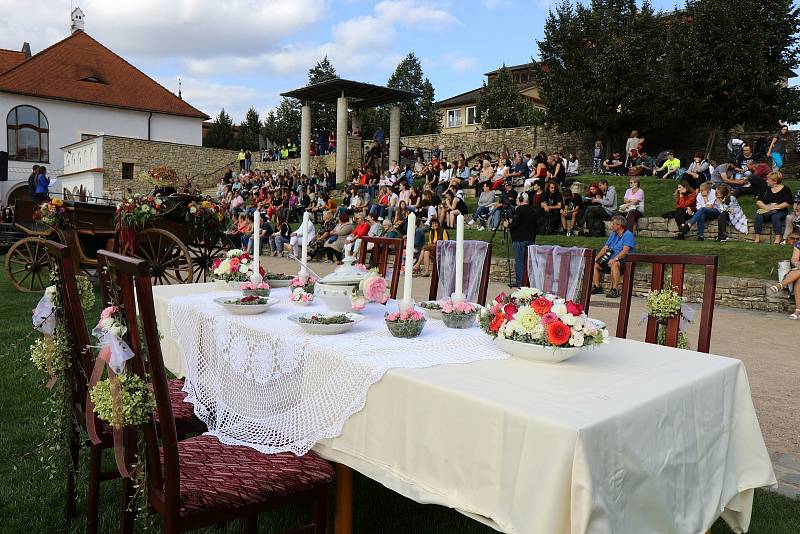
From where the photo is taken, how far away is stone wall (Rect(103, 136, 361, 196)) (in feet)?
96.8

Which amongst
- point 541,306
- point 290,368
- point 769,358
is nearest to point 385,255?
point 290,368

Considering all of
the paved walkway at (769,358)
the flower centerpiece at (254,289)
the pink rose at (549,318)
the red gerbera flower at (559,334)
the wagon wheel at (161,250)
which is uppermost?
the pink rose at (549,318)

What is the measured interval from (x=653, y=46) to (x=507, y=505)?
2546 cm

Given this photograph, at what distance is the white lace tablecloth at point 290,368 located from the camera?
218 cm

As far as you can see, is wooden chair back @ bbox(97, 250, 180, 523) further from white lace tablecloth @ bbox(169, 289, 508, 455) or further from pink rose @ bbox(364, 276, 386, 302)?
pink rose @ bbox(364, 276, 386, 302)

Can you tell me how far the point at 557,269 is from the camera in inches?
139

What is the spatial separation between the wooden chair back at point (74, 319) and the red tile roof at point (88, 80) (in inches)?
1390

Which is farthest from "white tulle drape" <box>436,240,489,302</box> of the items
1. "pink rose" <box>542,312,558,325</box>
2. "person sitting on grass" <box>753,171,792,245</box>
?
"person sitting on grass" <box>753,171,792,245</box>

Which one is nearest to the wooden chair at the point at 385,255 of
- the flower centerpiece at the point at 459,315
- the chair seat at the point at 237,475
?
the flower centerpiece at the point at 459,315

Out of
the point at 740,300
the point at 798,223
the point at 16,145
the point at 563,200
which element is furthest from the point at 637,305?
the point at 16,145

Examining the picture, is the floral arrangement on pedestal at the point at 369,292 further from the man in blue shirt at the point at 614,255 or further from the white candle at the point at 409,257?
the man in blue shirt at the point at 614,255

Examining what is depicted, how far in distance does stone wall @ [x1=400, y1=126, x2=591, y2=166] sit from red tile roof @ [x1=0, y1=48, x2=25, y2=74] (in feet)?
91.4

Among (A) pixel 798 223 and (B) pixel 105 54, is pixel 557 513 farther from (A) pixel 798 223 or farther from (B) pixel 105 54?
(B) pixel 105 54

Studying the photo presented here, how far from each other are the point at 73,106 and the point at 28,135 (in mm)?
2780
